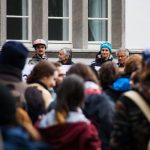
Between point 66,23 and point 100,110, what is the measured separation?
9947 mm

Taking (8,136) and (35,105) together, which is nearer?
(8,136)

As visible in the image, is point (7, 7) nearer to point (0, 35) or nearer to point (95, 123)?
point (0, 35)

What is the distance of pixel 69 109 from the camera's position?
562cm

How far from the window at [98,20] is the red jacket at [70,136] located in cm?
1109

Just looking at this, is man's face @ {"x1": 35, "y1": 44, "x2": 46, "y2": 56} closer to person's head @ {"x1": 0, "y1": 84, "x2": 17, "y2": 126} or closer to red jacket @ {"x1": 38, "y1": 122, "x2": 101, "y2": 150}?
red jacket @ {"x1": 38, "y1": 122, "x2": 101, "y2": 150}

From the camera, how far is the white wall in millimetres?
15852

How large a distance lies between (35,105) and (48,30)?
31.3ft

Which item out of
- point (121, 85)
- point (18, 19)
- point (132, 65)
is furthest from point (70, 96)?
point (18, 19)

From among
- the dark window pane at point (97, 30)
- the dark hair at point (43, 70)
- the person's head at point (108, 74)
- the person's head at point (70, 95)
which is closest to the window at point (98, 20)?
the dark window pane at point (97, 30)

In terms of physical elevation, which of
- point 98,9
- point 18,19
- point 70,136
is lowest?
point 70,136

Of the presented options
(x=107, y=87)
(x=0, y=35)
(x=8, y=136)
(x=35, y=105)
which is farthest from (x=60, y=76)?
(x=0, y=35)

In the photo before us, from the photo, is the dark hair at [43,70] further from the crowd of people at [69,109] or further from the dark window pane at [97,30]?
the dark window pane at [97,30]

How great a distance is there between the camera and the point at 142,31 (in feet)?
52.2

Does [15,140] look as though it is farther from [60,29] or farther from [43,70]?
[60,29]
